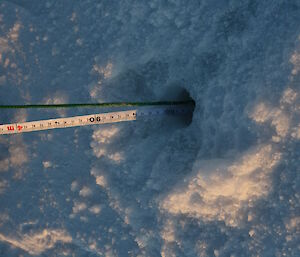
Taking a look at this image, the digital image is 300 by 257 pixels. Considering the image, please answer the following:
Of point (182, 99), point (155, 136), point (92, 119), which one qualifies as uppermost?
point (182, 99)

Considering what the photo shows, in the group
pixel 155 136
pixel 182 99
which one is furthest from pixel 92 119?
pixel 182 99

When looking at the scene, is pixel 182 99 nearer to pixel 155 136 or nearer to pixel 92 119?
pixel 155 136

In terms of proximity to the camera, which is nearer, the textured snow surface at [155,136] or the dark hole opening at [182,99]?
the textured snow surface at [155,136]

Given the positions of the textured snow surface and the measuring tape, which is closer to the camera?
the textured snow surface

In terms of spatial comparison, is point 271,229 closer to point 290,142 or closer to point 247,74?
point 290,142

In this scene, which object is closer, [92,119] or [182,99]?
[92,119]

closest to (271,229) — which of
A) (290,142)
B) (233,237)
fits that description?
(233,237)
